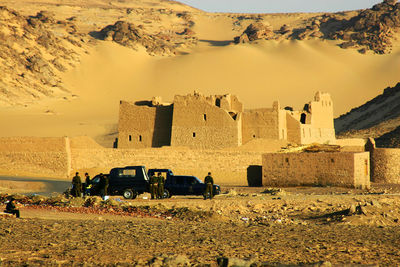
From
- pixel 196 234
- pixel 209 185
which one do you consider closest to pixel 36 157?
pixel 209 185

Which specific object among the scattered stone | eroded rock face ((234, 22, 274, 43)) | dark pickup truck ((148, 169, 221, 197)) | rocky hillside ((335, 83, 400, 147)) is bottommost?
the scattered stone

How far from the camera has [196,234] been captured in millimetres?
14438

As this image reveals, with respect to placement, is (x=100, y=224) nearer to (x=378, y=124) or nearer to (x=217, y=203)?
(x=217, y=203)

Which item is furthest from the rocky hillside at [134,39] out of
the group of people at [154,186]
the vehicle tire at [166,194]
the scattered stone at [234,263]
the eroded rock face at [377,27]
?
the scattered stone at [234,263]

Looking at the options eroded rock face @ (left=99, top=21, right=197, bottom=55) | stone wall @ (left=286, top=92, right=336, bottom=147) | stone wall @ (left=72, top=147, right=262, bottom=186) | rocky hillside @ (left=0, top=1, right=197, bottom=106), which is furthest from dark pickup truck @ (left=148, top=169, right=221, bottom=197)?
eroded rock face @ (left=99, top=21, right=197, bottom=55)

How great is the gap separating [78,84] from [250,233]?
84910 millimetres

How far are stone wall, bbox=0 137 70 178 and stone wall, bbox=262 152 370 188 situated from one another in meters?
12.9

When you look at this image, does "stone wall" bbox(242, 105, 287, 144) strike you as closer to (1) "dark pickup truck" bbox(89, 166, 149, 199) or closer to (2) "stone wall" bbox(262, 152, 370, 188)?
(2) "stone wall" bbox(262, 152, 370, 188)

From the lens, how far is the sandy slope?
9281cm

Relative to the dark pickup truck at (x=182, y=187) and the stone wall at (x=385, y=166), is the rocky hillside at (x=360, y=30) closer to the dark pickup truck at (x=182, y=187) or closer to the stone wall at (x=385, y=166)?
the stone wall at (x=385, y=166)

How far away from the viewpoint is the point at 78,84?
9694cm

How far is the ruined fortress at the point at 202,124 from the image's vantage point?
1587 inches

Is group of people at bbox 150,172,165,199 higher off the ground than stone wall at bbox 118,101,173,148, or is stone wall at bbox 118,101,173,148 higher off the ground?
stone wall at bbox 118,101,173,148

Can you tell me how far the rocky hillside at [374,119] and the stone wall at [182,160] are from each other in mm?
24528
